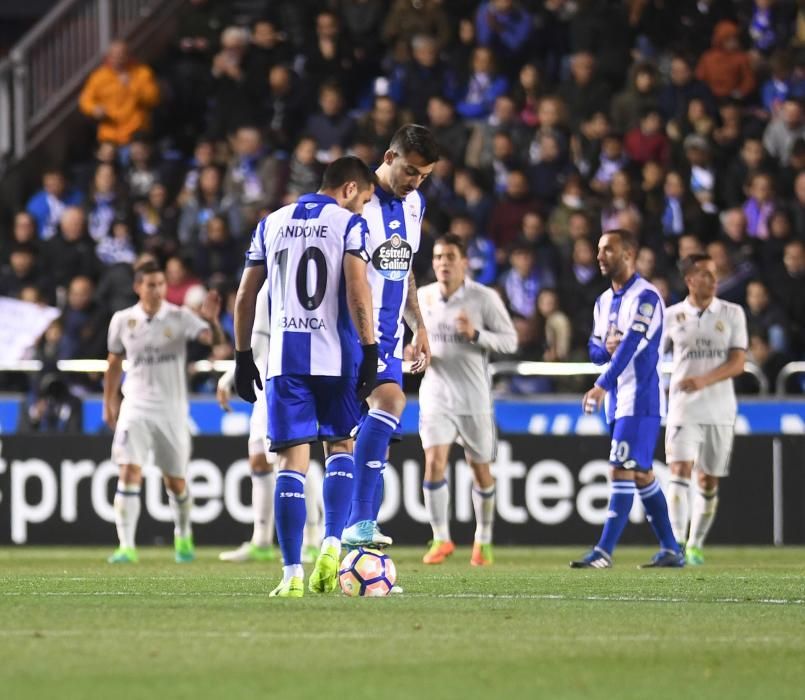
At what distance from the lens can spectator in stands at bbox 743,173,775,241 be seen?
64.2 feet

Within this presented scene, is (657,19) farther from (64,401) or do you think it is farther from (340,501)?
(340,501)

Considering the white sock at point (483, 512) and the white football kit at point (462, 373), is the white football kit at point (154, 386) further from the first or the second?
the white sock at point (483, 512)

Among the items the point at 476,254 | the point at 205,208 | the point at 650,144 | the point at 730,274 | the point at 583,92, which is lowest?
the point at 730,274

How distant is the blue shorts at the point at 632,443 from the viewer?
13562 millimetres

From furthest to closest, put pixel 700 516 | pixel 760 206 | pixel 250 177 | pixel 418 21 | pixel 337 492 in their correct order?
pixel 418 21
pixel 250 177
pixel 760 206
pixel 700 516
pixel 337 492

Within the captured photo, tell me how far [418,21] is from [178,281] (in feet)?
16.6

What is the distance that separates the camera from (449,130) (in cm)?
2172

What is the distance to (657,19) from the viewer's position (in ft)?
73.6

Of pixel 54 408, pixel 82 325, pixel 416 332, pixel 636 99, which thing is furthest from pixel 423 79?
pixel 416 332

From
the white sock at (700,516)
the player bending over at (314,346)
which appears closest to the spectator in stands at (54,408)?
the white sock at (700,516)

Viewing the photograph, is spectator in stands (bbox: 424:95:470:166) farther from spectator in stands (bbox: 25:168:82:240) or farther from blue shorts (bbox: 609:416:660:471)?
blue shorts (bbox: 609:416:660:471)

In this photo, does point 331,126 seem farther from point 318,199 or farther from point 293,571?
Answer: point 293,571

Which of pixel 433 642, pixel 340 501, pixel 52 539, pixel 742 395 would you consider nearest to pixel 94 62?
pixel 52 539

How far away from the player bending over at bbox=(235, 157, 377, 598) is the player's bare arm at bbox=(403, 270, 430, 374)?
1633mm
